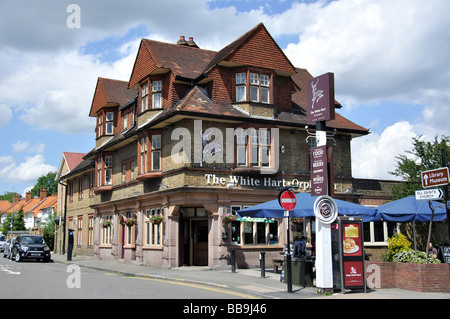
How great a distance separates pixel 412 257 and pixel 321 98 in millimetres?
5620

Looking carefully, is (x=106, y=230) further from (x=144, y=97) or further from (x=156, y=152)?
(x=144, y=97)

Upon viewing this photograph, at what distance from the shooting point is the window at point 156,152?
2486cm

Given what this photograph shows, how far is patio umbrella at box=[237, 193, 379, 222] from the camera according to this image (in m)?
15.8

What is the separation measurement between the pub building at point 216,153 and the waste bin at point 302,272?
20.9 feet

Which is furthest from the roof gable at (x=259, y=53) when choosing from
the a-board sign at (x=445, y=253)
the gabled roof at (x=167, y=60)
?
the a-board sign at (x=445, y=253)

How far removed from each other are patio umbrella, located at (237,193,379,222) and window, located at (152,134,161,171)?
795cm

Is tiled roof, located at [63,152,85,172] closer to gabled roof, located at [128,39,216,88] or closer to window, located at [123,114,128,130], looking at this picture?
window, located at [123,114,128,130]

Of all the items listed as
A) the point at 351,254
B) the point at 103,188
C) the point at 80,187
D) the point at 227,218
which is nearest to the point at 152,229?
the point at 227,218

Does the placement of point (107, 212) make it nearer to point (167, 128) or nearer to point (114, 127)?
point (114, 127)

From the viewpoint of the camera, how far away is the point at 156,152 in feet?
82.3

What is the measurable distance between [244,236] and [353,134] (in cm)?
933
